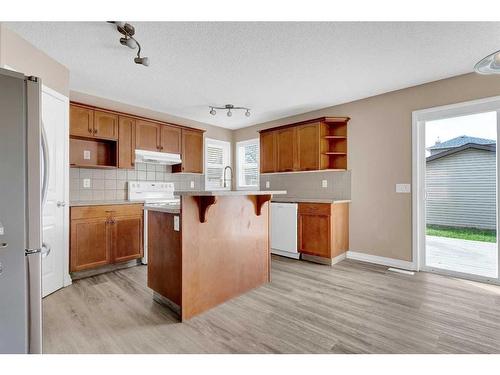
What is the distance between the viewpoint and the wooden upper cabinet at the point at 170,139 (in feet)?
13.9

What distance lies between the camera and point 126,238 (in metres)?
3.48

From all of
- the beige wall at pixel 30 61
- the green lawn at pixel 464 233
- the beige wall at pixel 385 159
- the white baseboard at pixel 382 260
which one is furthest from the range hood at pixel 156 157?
the green lawn at pixel 464 233

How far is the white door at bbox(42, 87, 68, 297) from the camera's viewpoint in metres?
2.65

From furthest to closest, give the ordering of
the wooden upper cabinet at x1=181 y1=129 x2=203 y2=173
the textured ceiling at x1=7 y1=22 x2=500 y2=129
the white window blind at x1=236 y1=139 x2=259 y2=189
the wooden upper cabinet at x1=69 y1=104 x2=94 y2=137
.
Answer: the white window blind at x1=236 y1=139 x2=259 y2=189 < the wooden upper cabinet at x1=181 y1=129 x2=203 y2=173 < the wooden upper cabinet at x1=69 y1=104 x2=94 y2=137 < the textured ceiling at x1=7 y1=22 x2=500 y2=129

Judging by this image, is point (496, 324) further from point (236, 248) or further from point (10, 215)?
point (10, 215)

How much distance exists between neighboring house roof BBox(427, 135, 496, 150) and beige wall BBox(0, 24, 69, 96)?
14.5 ft

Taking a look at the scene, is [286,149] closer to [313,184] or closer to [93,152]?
[313,184]

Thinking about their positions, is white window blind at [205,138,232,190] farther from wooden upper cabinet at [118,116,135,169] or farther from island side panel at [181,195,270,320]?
island side panel at [181,195,270,320]

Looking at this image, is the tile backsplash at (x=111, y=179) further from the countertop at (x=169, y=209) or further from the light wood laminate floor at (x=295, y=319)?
the countertop at (x=169, y=209)

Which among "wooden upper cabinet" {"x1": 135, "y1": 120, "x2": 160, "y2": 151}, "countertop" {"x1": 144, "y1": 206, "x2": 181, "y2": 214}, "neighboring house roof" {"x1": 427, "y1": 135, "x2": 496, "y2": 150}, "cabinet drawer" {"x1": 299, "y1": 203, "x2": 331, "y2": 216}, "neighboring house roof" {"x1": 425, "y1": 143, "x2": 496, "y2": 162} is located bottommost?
"cabinet drawer" {"x1": 299, "y1": 203, "x2": 331, "y2": 216}

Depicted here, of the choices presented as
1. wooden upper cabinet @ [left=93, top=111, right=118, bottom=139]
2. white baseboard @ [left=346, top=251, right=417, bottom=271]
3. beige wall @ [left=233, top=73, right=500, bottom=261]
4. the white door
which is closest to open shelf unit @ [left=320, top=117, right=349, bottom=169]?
beige wall @ [left=233, top=73, right=500, bottom=261]

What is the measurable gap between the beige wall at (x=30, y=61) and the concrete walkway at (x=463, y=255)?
4.73 m

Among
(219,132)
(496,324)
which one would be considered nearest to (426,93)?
(496,324)

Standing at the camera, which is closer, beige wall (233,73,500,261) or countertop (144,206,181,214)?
countertop (144,206,181,214)
